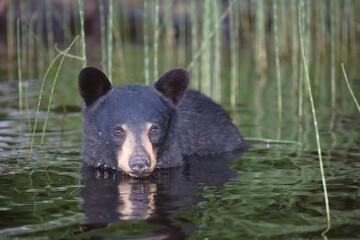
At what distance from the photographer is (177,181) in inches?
229

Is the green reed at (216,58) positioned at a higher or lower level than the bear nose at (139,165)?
higher

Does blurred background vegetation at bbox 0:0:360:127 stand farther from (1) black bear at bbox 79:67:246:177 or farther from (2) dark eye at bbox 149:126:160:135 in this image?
(2) dark eye at bbox 149:126:160:135

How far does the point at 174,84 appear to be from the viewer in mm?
6445

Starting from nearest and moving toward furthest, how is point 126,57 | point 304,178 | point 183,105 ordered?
point 304,178
point 183,105
point 126,57

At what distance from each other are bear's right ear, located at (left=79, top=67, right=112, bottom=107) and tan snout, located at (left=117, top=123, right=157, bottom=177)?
598mm

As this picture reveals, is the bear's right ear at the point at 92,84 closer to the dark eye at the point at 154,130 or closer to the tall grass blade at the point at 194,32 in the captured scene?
the dark eye at the point at 154,130

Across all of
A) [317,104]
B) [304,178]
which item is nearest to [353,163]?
[304,178]

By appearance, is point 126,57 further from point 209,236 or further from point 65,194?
point 209,236

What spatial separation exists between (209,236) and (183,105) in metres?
3.51

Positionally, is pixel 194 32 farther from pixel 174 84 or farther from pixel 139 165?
pixel 139 165

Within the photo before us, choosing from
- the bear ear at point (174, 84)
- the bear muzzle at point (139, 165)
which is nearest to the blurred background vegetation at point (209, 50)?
the bear ear at point (174, 84)

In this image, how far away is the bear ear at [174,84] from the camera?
6.34m

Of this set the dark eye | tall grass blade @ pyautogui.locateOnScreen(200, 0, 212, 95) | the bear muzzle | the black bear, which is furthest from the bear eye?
tall grass blade @ pyautogui.locateOnScreen(200, 0, 212, 95)

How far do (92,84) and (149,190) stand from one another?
136 centimetres
